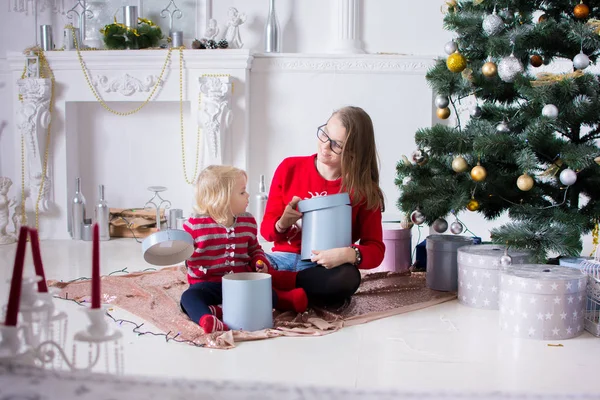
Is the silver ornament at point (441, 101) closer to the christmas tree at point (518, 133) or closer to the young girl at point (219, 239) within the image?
the christmas tree at point (518, 133)

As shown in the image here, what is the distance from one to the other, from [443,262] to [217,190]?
764 mm

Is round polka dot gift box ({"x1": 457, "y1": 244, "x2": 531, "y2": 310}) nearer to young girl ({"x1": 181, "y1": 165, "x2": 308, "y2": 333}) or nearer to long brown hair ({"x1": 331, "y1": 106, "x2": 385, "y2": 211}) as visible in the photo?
long brown hair ({"x1": 331, "y1": 106, "x2": 385, "y2": 211})

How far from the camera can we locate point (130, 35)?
125 inches

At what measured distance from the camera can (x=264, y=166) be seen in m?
3.28

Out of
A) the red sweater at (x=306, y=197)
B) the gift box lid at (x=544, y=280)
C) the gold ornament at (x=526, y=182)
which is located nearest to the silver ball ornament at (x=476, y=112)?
the gold ornament at (x=526, y=182)

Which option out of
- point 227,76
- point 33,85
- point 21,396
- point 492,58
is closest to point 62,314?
point 21,396

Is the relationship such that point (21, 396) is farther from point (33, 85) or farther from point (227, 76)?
point (33, 85)

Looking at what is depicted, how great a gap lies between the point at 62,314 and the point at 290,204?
128 cm

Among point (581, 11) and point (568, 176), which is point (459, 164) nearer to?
point (568, 176)

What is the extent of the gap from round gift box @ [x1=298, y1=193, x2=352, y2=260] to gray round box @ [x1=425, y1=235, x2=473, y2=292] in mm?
421

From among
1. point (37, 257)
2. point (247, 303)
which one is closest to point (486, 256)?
point (247, 303)

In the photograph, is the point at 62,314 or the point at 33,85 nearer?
the point at 62,314

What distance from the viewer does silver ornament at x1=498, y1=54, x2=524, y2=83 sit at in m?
1.69

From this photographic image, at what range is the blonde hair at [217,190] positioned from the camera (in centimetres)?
166
